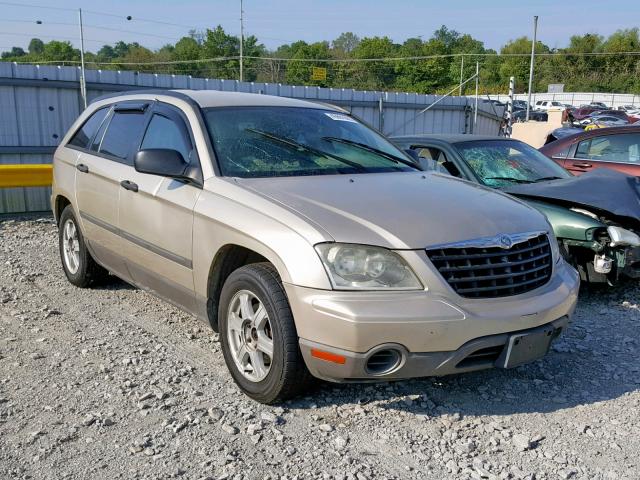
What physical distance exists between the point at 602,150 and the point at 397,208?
19.6 feet

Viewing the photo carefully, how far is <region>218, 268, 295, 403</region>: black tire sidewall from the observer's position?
11.0ft

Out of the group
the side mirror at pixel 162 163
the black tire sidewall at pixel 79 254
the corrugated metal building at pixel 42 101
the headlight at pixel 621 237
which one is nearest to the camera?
the side mirror at pixel 162 163

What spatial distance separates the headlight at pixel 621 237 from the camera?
5.36m

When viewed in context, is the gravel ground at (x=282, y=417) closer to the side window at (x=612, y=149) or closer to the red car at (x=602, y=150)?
the red car at (x=602, y=150)

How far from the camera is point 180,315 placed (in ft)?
17.1

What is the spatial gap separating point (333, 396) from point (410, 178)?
1.48 meters

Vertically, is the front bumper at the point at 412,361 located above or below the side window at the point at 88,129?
below

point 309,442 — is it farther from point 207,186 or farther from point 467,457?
point 207,186

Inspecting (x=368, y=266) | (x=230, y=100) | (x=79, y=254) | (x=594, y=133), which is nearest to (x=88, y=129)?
(x=79, y=254)

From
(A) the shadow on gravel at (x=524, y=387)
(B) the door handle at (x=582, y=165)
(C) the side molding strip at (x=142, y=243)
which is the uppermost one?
(B) the door handle at (x=582, y=165)

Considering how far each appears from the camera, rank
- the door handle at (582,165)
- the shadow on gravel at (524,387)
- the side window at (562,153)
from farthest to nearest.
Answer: the side window at (562,153), the door handle at (582,165), the shadow on gravel at (524,387)

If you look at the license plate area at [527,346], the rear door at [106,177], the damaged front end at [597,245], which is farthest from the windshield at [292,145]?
the damaged front end at [597,245]

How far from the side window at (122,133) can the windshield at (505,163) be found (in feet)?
10.8

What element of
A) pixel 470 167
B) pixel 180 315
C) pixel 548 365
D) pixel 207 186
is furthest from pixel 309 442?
pixel 470 167
